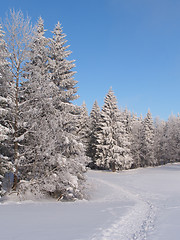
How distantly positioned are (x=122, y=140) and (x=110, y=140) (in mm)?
2670

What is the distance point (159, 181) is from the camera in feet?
81.7

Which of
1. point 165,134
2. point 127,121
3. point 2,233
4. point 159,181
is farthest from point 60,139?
point 165,134

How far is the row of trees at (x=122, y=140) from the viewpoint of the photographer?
33.3 m

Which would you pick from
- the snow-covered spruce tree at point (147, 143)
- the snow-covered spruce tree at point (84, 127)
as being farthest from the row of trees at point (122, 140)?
the snow-covered spruce tree at point (84, 127)

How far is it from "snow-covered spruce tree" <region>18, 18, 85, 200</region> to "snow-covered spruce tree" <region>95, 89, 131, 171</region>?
18549 mm

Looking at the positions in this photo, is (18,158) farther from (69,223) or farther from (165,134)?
(165,134)

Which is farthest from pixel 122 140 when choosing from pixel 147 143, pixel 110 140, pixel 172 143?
pixel 172 143

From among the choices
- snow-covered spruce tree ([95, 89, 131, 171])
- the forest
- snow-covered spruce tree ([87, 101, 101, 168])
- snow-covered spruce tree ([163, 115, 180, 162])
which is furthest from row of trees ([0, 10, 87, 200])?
snow-covered spruce tree ([163, 115, 180, 162])

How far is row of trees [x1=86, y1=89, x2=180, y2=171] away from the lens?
3328 cm

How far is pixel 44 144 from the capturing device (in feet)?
38.8

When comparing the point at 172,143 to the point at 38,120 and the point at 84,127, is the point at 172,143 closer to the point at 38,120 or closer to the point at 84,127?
the point at 84,127

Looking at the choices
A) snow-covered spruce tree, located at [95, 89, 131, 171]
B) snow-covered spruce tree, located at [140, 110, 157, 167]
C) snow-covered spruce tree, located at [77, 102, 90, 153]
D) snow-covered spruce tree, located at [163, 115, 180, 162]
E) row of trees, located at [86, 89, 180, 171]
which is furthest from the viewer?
snow-covered spruce tree, located at [163, 115, 180, 162]

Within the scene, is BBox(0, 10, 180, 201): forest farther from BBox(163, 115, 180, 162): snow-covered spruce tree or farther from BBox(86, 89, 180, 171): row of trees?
BBox(163, 115, 180, 162): snow-covered spruce tree

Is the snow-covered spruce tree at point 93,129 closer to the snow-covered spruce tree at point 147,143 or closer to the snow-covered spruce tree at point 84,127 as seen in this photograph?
the snow-covered spruce tree at point 84,127
